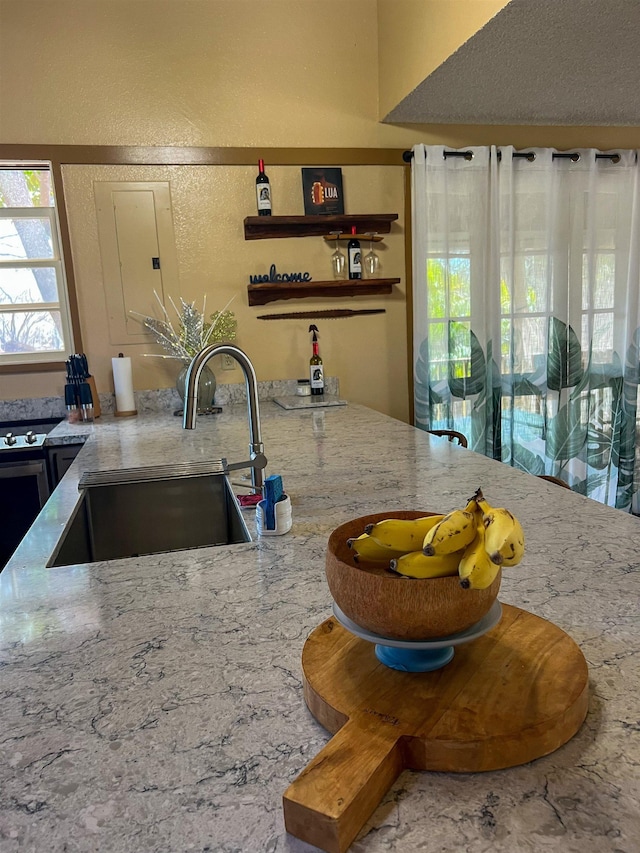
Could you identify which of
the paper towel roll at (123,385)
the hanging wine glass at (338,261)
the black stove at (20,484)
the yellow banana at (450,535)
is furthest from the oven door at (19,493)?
the yellow banana at (450,535)

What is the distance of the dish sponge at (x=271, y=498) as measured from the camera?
135cm

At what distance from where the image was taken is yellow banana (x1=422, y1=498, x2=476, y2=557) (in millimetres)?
686

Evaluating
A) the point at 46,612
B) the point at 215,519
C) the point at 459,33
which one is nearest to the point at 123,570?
the point at 46,612

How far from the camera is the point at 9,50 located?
3.08 meters

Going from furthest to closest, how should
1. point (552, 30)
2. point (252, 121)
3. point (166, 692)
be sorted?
point (252, 121), point (552, 30), point (166, 692)

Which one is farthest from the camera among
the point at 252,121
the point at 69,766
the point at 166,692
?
the point at 252,121

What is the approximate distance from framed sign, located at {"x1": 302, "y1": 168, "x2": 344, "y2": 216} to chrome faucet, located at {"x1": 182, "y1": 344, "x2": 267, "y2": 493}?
7.12 ft

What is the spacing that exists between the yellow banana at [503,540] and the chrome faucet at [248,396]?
84 cm

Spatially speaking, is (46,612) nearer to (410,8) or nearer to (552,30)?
(552,30)

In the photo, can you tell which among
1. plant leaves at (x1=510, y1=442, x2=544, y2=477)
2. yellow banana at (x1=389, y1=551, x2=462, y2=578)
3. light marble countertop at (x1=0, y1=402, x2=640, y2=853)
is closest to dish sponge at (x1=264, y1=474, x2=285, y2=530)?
light marble countertop at (x1=0, y1=402, x2=640, y2=853)

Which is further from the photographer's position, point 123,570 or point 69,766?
point 123,570

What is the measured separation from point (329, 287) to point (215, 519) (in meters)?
1.95

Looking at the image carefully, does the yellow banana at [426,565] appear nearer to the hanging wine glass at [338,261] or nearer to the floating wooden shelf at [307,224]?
the floating wooden shelf at [307,224]

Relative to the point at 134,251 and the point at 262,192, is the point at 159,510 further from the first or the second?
the point at 262,192
